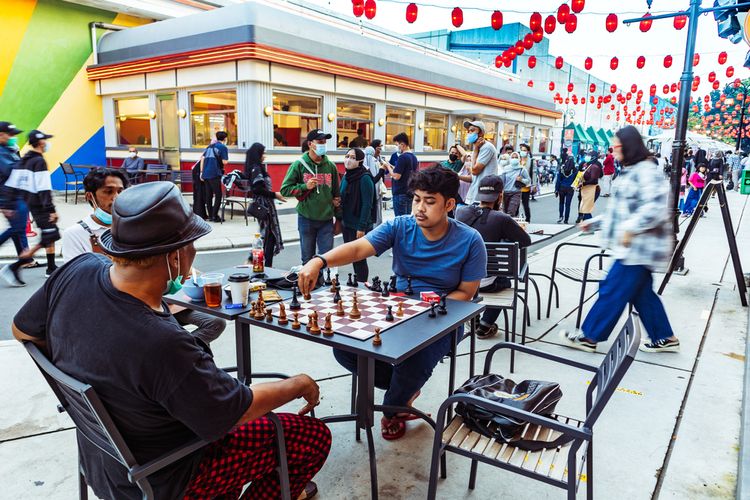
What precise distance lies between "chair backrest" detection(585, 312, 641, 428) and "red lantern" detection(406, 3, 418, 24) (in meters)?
8.46

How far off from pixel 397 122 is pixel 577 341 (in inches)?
570

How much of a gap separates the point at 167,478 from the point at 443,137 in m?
19.9

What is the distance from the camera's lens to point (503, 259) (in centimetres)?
423

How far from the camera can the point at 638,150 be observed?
4.07 metres

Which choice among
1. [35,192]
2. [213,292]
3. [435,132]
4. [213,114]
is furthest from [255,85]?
[213,292]

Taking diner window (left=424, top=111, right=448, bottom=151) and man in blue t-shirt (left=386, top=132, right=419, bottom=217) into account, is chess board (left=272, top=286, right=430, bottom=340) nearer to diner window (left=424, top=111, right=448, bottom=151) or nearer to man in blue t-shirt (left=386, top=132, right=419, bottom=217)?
man in blue t-shirt (left=386, top=132, right=419, bottom=217)

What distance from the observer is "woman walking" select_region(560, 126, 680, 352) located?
12.7 feet

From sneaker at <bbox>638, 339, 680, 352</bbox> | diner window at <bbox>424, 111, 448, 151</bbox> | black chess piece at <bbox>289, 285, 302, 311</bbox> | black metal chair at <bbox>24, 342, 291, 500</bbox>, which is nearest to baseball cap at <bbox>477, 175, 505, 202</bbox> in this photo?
sneaker at <bbox>638, 339, 680, 352</bbox>

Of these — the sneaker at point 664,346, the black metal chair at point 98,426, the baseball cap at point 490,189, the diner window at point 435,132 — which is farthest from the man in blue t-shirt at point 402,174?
the diner window at point 435,132

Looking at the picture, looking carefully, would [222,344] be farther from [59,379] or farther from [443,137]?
[443,137]

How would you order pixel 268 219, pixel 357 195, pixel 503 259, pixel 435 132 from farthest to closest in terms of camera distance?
pixel 435 132, pixel 268 219, pixel 357 195, pixel 503 259

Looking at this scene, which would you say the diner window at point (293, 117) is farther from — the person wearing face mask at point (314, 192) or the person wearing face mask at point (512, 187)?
the person wearing face mask at point (314, 192)

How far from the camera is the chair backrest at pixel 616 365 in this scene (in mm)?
1841

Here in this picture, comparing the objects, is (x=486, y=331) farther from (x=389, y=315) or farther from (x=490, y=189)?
(x=389, y=315)
